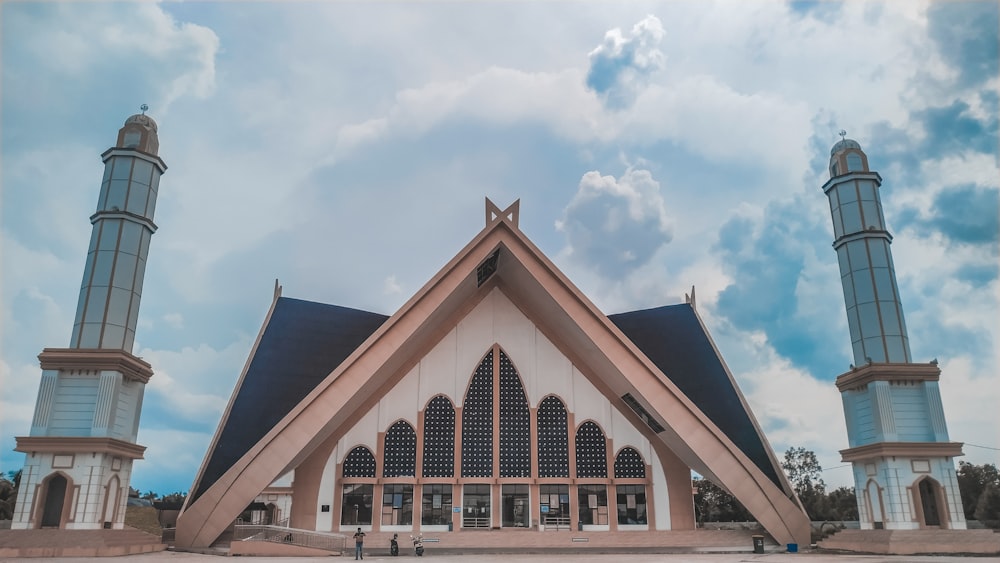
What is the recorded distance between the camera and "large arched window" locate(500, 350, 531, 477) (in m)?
27.6

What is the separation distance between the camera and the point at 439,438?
27797 mm

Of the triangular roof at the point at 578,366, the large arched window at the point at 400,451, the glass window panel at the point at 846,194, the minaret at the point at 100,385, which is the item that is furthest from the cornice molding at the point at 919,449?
the minaret at the point at 100,385

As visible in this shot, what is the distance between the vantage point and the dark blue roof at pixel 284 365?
24984 millimetres

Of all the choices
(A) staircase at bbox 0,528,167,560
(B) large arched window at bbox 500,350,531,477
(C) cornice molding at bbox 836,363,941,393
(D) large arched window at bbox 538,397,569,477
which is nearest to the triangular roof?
(A) staircase at bbox 0,528,167,560

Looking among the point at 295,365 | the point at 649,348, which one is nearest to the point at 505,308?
the point at 649,348

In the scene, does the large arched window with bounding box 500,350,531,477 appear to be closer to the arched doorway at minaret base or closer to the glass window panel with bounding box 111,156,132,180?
the arched doorway at minaret base

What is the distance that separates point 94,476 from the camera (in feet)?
68.3

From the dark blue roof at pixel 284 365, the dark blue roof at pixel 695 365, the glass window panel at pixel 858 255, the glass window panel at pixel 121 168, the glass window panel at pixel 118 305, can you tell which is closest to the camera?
the glass window panel at pixel 118 305

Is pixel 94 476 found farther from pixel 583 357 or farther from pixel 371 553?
pixel 583 357

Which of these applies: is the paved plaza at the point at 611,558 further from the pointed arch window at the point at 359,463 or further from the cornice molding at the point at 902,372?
the cornice molding at the point at 902,372

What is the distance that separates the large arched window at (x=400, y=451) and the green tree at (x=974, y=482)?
3284cm

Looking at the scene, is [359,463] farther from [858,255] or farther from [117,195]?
[858,255]

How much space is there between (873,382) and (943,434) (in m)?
2.63

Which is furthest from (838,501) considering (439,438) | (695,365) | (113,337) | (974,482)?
(113,337)
